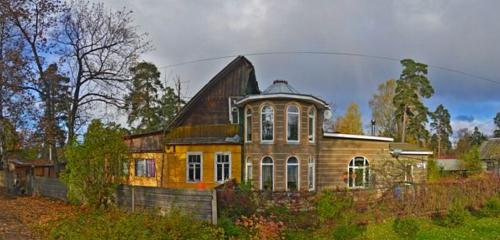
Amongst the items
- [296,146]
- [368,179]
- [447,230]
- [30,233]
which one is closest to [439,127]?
[368,179]

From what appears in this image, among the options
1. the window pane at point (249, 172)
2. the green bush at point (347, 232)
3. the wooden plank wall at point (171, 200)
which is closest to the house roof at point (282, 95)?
the window pane at point (249, 172)

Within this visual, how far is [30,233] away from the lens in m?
14.1

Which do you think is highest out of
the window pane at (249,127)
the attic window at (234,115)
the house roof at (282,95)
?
the house roof at (282,95)

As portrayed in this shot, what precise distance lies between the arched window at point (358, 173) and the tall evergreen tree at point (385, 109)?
2961cm

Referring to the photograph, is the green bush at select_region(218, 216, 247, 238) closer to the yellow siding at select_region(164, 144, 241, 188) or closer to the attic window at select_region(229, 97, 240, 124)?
the yellow siding at select_region(164, 144, 241, 188)

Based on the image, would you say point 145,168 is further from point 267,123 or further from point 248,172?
point 267,123

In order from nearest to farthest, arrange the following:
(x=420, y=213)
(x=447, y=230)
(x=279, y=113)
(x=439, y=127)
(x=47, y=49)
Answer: (x=447, y=230), (x=420, y=213), (x=279, y=113), (x=47, y=49), (x=439, y=127)

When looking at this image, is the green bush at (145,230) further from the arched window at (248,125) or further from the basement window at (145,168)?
the basement window at (145,168)

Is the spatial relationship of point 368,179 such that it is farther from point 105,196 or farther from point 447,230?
point 105,196

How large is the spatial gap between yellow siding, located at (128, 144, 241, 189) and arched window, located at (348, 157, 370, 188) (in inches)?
273

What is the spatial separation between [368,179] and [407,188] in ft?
36.6

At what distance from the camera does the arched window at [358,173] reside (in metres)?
27.8

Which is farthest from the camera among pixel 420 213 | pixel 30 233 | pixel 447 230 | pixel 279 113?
pixel 279 113

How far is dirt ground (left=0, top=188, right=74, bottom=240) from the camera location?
14273 mm
